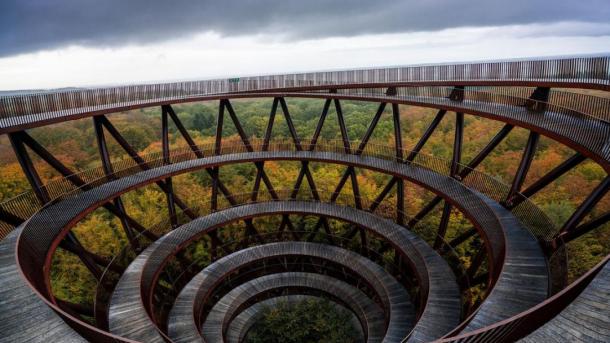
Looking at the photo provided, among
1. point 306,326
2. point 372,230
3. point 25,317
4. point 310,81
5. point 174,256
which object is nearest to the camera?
point 25,317

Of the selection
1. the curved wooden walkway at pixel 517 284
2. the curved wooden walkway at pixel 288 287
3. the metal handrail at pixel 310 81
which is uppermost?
the metal handrail at pixel 310 81

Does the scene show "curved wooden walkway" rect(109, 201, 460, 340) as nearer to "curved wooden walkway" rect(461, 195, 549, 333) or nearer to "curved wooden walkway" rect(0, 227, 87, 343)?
"curved wooden walkway" rect(461, 195, 549, 333)

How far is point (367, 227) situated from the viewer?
24844mm

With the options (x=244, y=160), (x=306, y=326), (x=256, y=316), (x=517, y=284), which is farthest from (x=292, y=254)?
(x=517, y=284)

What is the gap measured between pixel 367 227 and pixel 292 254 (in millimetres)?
6153

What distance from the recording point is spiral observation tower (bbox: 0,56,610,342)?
34.3 feet

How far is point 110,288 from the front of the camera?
21.3m

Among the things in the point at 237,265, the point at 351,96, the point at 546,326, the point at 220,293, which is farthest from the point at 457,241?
the point at 220,293

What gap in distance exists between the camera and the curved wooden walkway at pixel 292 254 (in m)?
18.8

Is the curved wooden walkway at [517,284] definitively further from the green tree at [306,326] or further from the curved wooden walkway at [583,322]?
the green tree at [306,326]

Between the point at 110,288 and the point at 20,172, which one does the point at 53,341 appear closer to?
the point at 110,288

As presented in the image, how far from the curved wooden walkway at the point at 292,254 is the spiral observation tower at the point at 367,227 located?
0.10 meters

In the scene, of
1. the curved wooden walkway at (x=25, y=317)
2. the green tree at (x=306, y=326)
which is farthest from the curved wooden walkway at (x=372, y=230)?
the green tree at (x=306, y=326)

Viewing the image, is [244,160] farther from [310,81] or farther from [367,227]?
[367,227]
